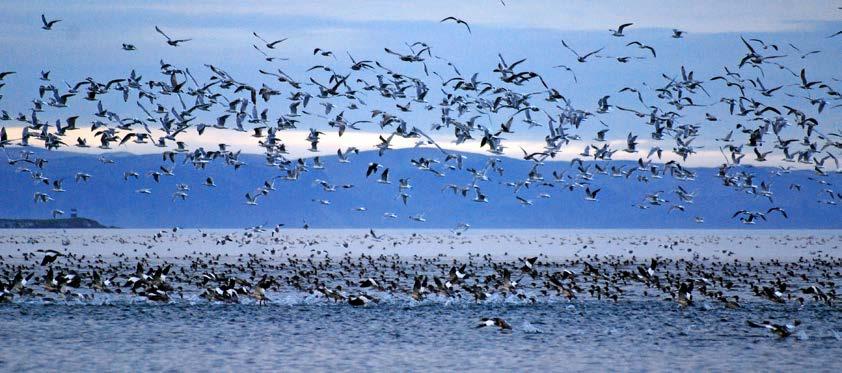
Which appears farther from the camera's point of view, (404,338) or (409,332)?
(409,332)

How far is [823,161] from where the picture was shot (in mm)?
44344

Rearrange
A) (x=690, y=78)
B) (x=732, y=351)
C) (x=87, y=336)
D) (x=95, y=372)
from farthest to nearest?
(x=690, y=78) → (x=87, y=336) → (x=732, y=351) → (x=95, y=372)

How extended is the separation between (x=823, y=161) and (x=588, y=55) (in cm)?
1275

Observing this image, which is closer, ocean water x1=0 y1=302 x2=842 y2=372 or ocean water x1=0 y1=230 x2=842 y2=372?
ocean water x1=0 y1=302 x2=842 y2=372

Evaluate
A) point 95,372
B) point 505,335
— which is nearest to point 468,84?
point 505,335

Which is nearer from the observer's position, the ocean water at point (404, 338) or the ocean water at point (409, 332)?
the ocean water at point (404, 338)

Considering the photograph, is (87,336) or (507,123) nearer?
(87,336)

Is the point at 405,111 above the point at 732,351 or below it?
above

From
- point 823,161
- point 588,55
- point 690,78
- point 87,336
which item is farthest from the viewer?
point 823,161

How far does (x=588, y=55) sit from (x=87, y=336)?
59.3 ft

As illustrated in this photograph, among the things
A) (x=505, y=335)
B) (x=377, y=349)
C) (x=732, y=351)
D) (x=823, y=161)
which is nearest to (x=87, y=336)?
(x=377, y=349)

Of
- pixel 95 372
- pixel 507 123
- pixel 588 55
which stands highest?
pixel 588 55

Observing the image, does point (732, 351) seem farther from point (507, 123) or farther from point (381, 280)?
point (381, 280)

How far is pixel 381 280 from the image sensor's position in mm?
47719
